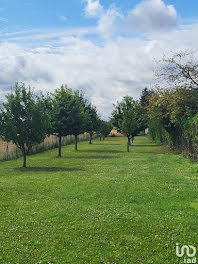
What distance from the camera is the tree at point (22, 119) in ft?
68.9

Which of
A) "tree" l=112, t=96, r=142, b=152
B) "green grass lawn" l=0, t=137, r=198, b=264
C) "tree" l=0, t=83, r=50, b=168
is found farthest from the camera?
"tree" l=112, t=96, r=142, b=152

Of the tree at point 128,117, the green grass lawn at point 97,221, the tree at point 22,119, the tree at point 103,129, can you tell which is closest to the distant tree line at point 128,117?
the tree at point 128,117

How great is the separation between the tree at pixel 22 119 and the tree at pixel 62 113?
8387 millimetres

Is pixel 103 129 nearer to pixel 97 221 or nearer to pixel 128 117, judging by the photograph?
pixel 128 117

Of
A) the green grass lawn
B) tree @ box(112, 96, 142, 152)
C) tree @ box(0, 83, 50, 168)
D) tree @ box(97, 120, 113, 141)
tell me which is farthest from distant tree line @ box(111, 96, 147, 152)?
the green grass lawn

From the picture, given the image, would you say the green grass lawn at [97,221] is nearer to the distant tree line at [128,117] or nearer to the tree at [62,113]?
the tree at [62,113]

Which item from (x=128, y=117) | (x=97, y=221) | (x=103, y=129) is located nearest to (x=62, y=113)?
(x=128, y=117)

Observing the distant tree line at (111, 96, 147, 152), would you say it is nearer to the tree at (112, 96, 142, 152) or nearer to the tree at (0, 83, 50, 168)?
the tree at (112, 96, 142, 152)

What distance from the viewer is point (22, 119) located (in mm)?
21500

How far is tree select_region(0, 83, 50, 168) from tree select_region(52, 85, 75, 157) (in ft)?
27.5

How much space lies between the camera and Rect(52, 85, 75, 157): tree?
30344mm

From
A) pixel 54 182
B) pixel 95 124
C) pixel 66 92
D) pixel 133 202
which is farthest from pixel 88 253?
pixel 95 124

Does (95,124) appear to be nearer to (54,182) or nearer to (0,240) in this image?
(54,182)

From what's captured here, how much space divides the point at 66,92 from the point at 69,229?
2552cm
